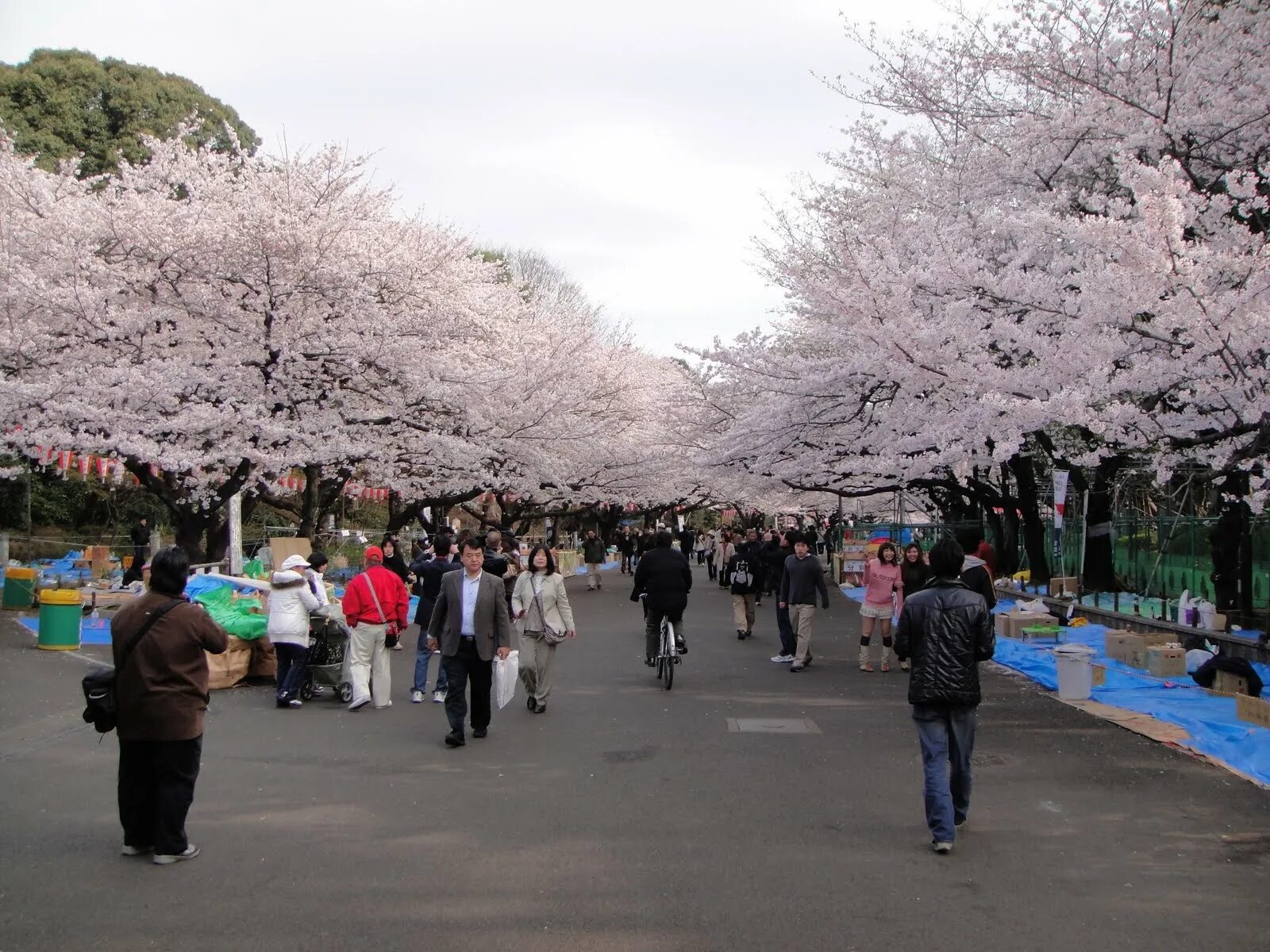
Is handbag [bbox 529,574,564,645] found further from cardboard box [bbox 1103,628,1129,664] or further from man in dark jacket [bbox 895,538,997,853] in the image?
cardboard box [bbox 1103,628,1129,664]

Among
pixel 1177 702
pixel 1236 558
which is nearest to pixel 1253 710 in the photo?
pixel 1177 702

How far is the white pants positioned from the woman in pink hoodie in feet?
19.0

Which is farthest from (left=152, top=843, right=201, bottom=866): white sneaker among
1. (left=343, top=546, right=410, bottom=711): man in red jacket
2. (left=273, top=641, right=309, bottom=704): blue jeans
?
(left=273, top=641, right=309, bottom=704): blue jeans

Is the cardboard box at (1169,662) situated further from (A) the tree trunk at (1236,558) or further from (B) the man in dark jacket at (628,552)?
(B) the man in dark jacket at (628,552)

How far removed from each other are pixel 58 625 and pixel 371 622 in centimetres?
665

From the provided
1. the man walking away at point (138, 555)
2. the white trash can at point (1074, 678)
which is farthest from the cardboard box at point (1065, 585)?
the man walking away at point (138, 555)

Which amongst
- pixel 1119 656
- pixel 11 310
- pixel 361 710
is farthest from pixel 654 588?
pixel 11 310

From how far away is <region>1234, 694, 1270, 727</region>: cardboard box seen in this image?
376 inches

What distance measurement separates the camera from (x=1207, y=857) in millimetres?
6043

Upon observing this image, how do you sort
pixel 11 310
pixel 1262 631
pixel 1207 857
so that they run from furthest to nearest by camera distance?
pixel 11 310, pixel 1262 631, pixel 1207 857

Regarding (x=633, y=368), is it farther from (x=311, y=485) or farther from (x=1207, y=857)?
(x=1207, y=857)

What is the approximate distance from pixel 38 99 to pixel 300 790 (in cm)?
3232

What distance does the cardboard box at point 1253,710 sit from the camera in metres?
9.54

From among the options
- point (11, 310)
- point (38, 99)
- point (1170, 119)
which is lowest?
point (11, 310)
